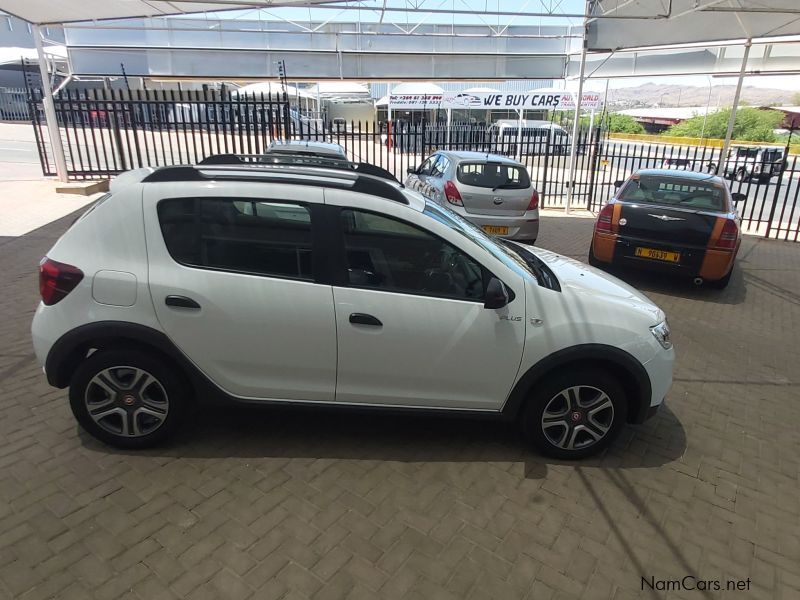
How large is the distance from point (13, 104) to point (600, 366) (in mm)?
40329

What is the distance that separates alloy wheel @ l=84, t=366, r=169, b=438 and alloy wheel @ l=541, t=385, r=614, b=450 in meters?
2.34

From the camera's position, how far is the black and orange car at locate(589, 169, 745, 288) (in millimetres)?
6762

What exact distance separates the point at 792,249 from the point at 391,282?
10.3 meters

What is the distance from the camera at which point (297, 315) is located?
301cm

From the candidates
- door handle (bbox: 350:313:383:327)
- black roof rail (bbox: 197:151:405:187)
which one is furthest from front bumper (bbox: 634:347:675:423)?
black roof rail (bbox: 197:151:405:187)

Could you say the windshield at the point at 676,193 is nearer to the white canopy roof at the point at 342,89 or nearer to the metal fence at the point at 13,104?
the white canopy roof at the point at 342,89

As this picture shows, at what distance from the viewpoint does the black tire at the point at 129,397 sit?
3.09m

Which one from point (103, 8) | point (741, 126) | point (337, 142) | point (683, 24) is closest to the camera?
point (103, 8)

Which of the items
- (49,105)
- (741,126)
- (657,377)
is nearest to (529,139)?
(49,105)

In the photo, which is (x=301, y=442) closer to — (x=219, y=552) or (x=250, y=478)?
(x=250, y=478)

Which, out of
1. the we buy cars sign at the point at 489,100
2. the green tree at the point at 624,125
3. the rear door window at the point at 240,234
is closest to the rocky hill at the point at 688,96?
the green tree at the point at 624,125

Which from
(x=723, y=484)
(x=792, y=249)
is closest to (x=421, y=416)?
(x=723, y=484)

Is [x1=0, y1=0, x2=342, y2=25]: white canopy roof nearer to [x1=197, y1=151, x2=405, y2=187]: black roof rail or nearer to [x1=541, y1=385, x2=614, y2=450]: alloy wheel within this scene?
[x1=197, y1=151, x2=405, y2=187]: black roof rail

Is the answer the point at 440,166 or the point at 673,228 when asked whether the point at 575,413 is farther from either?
the point at 440,166
